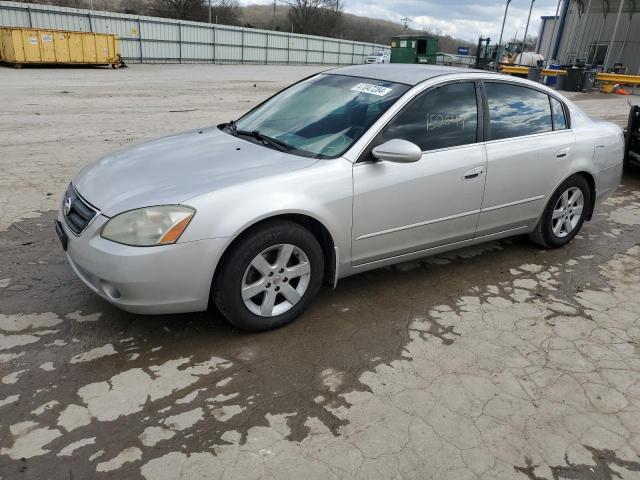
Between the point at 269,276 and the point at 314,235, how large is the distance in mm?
413

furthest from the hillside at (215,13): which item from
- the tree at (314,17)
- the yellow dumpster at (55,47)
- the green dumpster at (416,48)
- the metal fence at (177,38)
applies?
the yellow dumpster at (55,47)

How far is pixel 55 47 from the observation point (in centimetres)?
2380

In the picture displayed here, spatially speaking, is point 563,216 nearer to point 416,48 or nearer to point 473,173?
point 473,173

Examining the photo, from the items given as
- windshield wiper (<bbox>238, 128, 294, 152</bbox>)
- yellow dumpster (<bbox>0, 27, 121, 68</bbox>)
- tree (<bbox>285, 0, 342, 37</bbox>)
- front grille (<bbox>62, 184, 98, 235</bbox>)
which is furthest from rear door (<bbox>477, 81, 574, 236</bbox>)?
tree (<bbox>285, 0, 342, 37</bbox>)

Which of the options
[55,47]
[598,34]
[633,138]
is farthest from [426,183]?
[598,34]

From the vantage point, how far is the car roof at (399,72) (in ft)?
12.3

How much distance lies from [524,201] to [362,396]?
239 centimetres

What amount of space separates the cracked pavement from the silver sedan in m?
0.32

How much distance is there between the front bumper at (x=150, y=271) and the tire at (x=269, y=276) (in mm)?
109

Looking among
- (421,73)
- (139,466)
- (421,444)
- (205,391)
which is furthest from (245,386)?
(421,73)

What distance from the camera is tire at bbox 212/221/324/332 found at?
Answer: 9.57ft

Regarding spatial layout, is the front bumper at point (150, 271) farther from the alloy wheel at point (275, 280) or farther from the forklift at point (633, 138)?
the forklift at point (633, 138)

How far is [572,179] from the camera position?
455cm

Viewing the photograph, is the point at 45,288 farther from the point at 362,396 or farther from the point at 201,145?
the point at 362,396
